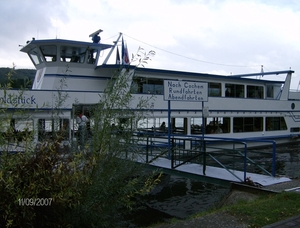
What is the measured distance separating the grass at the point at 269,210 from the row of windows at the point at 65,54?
11.3m

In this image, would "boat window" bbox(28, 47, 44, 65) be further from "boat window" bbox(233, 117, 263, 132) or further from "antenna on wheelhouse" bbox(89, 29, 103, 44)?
"boat window" bbox(233, 117, 263, 132)

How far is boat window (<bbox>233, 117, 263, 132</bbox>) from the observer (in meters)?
20.4

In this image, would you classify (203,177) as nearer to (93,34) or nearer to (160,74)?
(160,74)

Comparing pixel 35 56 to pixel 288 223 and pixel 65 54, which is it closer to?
pixel 65 54

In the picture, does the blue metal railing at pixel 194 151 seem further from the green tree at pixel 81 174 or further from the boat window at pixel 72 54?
the boat window at pixel 72 54

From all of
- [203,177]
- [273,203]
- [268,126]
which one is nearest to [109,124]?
[273,203]

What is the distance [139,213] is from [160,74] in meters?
9.45

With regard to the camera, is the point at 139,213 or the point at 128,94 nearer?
the point at 128,94

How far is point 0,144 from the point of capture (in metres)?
3.72

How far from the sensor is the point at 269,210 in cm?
576

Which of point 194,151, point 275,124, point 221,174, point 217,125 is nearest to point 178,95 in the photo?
point 194,151

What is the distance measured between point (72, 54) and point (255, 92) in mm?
13079
